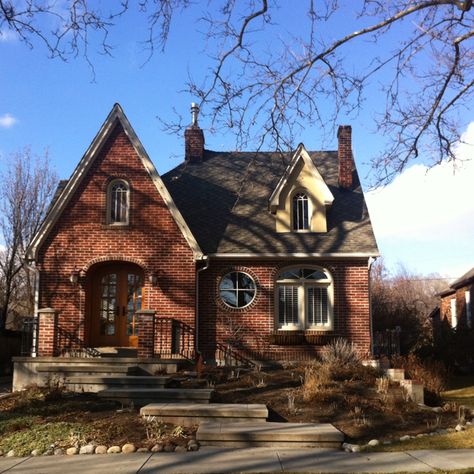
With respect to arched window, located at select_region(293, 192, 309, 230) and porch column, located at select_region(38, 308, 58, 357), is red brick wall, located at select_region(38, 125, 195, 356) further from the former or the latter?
arched window, located at select_region(293, 192, 309, 230)

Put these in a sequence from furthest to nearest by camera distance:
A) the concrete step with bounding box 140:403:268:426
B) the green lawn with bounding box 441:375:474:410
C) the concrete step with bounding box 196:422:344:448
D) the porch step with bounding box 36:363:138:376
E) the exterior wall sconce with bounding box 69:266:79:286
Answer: the exterior wall sconce with bounding box 69:266:79:286, the porch step with bounding box 36:363:138:376, the green lawn with bounding box 441:375:474:410, the concrete step with bounding box 140:403:268:426, the concrete step with bounding box 196:422:344:448

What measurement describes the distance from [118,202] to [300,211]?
524 cm

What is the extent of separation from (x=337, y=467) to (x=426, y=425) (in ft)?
9.66

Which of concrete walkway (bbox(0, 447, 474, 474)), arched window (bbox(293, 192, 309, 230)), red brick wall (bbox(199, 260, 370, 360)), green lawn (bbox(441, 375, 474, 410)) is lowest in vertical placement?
green lawn (bbox(441, 375, 474, 410))

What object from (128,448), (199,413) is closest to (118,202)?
(199,413)

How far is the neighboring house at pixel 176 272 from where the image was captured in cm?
1502

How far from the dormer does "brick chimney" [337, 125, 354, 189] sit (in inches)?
88.7

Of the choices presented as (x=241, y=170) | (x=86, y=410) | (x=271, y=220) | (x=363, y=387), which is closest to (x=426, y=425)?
(x=363, y=387)

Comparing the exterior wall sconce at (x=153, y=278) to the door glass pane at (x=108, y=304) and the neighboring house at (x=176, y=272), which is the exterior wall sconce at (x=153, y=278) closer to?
the neighboring house at (x=176, y=272)

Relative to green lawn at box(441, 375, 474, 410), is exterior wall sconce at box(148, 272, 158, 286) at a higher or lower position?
higher

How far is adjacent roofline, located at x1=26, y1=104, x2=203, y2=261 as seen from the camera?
15023 millimetres

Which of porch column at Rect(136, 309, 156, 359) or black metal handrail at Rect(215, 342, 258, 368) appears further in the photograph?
black metal handrail at Rect(215, 342, 258, 368)

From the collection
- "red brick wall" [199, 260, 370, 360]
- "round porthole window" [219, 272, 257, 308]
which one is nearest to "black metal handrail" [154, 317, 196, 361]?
"red brick wall" [199, 260, 370, 360]

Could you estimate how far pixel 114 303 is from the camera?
15.6 meters
